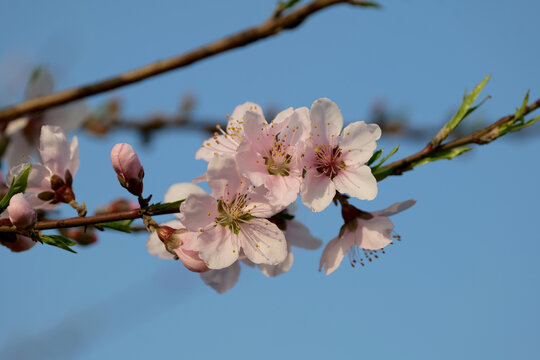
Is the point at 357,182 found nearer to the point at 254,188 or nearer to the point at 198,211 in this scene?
the point at 254,188

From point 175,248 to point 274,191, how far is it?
1.13 feet

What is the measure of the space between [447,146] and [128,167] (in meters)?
0.96

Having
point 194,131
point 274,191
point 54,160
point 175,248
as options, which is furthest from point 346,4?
point 194,131

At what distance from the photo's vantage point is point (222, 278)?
82.0 inches

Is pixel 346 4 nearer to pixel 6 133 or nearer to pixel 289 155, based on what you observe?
pixel 289 155

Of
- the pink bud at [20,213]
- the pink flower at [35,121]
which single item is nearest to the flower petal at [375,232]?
the pink bud at [20,213]

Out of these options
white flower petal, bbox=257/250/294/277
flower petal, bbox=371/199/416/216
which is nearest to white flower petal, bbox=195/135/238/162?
white flower petal, bbox=257/250/294/277

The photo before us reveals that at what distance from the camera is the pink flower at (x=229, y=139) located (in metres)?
1.89

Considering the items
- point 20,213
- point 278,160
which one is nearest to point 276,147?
point 278,160

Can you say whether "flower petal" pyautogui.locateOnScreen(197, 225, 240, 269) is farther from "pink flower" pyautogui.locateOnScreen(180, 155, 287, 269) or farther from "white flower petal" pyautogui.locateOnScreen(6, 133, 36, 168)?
"white flower petal" pyautogui.locateOnScreen(6, 133, 36, 168)

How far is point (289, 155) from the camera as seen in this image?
68.5 inches

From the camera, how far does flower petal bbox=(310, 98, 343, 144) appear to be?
5.57 feet

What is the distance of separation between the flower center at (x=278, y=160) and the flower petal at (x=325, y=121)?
0.11 metres

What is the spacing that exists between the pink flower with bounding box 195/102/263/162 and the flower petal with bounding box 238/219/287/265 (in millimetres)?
296
